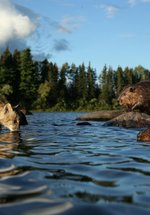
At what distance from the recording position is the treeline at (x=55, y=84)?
255 feet

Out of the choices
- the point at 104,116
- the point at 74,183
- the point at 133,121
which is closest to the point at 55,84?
the point at 104,116

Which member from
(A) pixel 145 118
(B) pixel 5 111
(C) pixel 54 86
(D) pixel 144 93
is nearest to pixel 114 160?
(B) pixel 5 111

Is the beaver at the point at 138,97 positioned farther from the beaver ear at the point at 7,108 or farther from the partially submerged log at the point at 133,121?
the beaver ear at the point at 7,108

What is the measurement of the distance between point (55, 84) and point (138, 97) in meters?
77.1

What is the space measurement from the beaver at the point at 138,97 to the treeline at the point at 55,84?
47.4 meters

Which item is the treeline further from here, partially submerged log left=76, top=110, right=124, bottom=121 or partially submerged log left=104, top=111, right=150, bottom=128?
partially submerged log left=104, top=111, right=150, bottom=128

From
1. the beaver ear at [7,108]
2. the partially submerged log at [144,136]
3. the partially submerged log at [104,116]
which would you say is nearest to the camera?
the partially submerged log at [144,136]

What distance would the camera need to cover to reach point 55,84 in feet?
308

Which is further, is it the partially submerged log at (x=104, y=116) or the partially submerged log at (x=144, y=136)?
the partially submerged log at (x=104, y=116)

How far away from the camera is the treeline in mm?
77875

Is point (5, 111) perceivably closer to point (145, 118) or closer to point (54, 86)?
point (145, 118)

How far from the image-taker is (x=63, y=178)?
171 inches

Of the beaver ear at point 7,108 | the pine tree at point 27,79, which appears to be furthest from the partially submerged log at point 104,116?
the pine tree at point 27,79

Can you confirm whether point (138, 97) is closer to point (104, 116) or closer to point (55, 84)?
point (104, 116)
